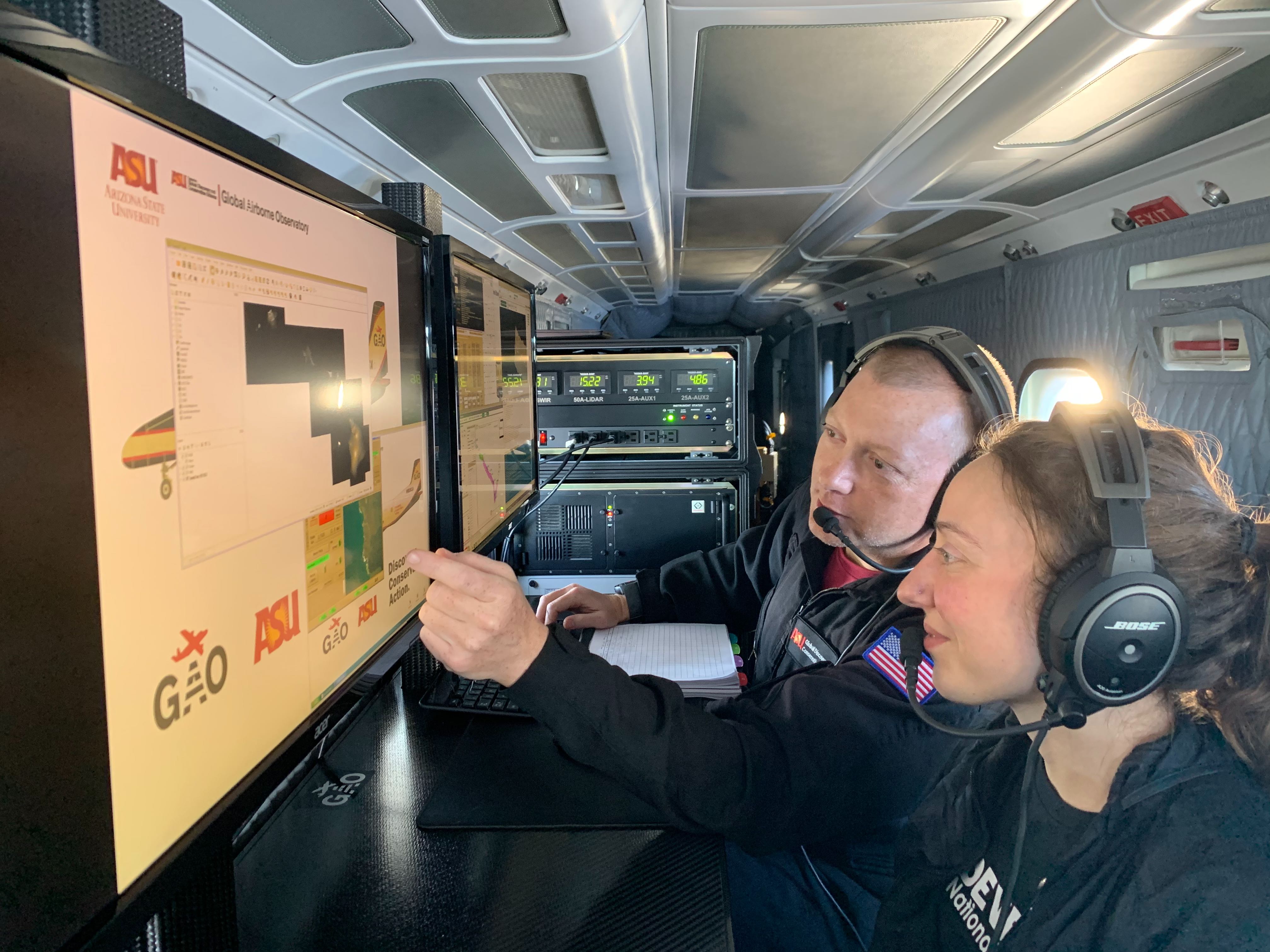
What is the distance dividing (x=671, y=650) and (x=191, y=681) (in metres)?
1.15

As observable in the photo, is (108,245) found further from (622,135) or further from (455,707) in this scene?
(622,135)

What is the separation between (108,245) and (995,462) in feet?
2.93

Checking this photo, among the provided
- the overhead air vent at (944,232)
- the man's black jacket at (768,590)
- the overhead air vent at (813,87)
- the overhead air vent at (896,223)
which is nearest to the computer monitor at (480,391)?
the man's black jacket at (768,590)

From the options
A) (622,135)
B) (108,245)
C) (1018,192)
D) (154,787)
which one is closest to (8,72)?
(108,245)

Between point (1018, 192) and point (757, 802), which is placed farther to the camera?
point (1018, 192)

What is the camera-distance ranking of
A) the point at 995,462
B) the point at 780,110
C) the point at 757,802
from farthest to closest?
the point at 780,110
the point at 757,802
the point at 995,462

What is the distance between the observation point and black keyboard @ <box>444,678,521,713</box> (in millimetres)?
1234

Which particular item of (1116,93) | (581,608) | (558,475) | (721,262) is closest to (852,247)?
(721,262)

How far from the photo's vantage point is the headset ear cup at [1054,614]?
2.43 feet

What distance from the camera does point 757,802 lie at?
957 mm

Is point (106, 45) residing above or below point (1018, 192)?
below

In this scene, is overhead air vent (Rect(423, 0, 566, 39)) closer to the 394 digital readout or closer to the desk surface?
the 394 digital readout

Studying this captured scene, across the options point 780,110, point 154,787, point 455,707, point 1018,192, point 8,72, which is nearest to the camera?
point 8,72

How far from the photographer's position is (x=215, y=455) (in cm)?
54
